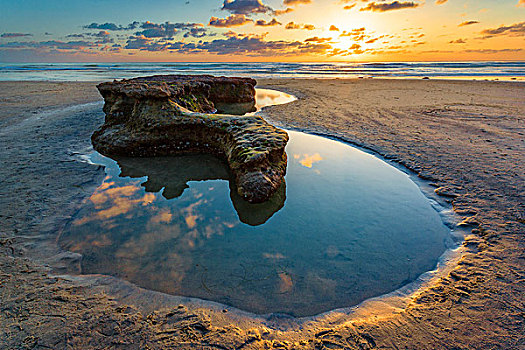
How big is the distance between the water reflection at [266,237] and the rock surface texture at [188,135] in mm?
412

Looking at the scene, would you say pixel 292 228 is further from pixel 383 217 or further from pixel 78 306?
pixel 78 306

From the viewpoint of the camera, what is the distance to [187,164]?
605 cm

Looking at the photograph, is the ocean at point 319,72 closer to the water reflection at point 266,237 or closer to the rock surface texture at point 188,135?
the rock surface texture at point 188,135

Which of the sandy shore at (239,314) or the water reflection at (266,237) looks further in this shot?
the water reflection at (266,237)

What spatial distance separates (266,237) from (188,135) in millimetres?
4126

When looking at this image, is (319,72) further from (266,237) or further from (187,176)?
(266,237)

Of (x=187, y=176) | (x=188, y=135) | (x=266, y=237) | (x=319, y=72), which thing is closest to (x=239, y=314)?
(x=266, y=237)

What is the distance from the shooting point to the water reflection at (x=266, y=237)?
274 centimetres

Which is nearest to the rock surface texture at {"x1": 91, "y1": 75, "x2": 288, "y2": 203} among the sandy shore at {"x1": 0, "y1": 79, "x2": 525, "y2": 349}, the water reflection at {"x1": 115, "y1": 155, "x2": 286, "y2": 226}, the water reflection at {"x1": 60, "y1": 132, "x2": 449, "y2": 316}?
the water reflection at {"x1": 115, "y1": 155, "x2": 286, "y2": 226}

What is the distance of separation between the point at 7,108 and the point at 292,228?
50.6 ft

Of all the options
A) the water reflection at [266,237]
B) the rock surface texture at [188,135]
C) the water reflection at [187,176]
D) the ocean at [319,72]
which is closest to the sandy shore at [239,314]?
the water reflection at [266,237]

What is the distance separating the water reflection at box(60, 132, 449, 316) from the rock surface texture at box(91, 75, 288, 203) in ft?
1.35

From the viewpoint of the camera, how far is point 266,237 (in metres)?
3.51

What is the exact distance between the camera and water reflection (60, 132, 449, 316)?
2.74 metres
